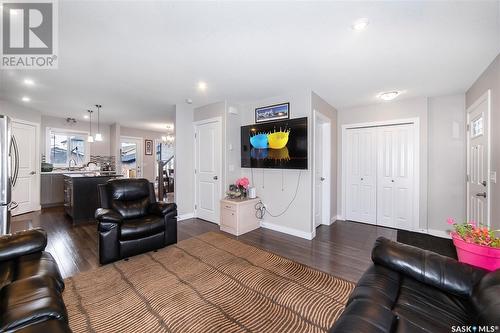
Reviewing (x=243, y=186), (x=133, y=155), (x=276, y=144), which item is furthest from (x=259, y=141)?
(x=133, y=155)

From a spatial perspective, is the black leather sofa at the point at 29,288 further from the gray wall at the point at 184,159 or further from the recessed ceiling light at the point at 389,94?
the recessed ceiling light at the point at 389,94

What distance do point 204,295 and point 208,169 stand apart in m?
2.69

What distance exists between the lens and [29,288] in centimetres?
111

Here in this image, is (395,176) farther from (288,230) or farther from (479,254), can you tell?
(479,254)

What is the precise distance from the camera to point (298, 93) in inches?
138

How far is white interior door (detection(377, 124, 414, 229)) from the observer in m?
3.77

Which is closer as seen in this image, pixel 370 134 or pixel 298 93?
pixel 298 93

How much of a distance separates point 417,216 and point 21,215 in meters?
8.08

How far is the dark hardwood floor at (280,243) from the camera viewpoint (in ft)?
8.32

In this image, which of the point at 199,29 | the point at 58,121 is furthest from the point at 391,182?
the point at 58,121

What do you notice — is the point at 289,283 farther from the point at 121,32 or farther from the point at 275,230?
the point at 121,32

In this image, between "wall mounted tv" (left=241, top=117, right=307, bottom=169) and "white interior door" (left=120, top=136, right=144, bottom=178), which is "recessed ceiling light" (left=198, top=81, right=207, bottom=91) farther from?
"white interior door" (left=120, top=136, right=144, bottom=178)

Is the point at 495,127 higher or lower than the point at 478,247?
higher

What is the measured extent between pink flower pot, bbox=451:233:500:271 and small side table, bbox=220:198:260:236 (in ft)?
8.73
